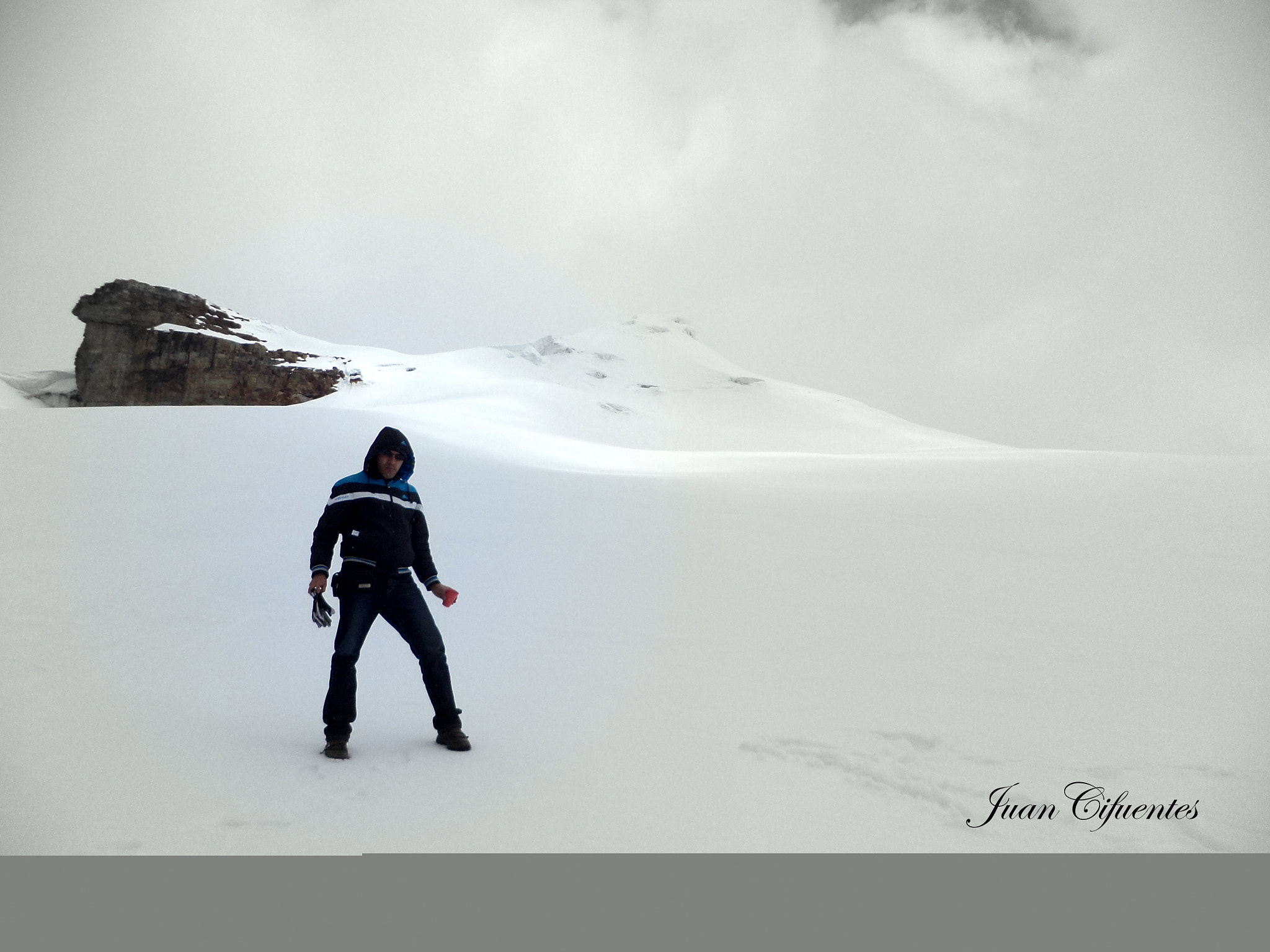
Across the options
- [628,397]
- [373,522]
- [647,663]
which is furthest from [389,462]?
[628,397]

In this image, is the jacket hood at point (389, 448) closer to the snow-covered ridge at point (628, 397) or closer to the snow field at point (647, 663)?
the snow field at point (647, 663)

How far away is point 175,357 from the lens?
41.1 metres

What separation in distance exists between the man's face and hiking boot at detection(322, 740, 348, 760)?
1.44 meters

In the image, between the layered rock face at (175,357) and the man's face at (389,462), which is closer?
the man's face at (389,462)

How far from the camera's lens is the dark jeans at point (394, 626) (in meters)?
4.04

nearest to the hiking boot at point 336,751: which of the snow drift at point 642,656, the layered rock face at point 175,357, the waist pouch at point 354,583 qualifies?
the snow drift at point 642,656

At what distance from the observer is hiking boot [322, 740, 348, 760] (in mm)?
3887

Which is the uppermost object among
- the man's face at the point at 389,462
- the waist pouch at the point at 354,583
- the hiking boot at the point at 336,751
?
the man's face at the point at 389,462

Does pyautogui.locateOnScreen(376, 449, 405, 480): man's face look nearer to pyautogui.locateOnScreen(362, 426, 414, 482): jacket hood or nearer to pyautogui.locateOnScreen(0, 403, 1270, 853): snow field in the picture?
pyautogui.locateOnScreen(362, 426, 414, 482): jacket hood

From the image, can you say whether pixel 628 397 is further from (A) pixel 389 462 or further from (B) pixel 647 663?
(A) pixel 389 462

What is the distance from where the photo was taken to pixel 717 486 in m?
11.9

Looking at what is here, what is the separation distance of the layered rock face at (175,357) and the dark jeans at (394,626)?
38917 millimetres

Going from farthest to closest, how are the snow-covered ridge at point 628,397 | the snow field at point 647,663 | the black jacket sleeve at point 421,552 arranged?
the snow-covered ridge at point 628,397
the black jacket sleeve at point 421,552
the snow field at point 647,663

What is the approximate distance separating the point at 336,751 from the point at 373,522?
1.21 metres
